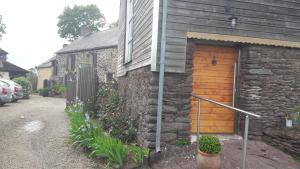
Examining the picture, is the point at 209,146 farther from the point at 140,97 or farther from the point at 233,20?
the point at 233,20

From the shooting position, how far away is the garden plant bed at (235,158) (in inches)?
193

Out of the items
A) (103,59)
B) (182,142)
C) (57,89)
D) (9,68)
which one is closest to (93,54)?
(103,59)

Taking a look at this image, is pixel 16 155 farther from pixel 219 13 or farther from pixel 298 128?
pixel 298 128

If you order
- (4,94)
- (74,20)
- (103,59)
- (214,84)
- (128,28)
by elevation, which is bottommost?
(4,94)

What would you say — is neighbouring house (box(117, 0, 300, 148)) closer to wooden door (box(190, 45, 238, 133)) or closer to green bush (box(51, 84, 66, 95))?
wooden door (box(190, 45, 238, 133))

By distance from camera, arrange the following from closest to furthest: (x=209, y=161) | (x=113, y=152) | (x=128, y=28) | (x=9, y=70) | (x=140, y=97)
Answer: (x=209, y=161), (x=113, y=152), (x=140, y=97), (x=128, y=28), (x=9, y=70)

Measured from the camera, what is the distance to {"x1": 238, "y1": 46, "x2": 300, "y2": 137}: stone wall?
241 inches

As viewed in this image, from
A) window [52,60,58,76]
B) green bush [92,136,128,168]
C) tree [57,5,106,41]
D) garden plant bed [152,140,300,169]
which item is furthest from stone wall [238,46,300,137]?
tree [57,5,106,41]

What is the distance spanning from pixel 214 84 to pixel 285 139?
1817mm

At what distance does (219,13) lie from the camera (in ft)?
19.6

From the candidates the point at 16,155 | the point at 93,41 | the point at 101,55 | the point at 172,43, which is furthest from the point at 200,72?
the point at 93,41

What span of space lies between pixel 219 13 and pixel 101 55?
68.3 feet

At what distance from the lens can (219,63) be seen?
249 inches

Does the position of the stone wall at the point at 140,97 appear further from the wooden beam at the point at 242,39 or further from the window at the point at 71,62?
the window at the point at 71,62
